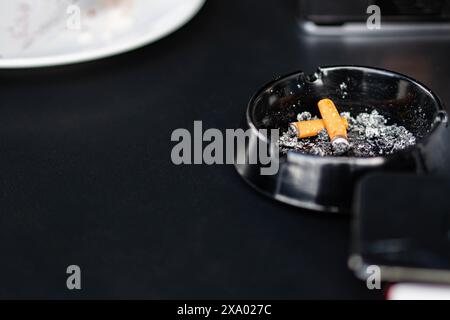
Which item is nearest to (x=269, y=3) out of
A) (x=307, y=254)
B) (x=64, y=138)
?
(x=64, y=138)

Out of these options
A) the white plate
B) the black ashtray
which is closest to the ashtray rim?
the black ashtray

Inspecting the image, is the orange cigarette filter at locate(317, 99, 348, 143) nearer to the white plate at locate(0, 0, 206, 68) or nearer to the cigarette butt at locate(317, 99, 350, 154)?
the cigarette butt at locate(317, 99, 350, 154)

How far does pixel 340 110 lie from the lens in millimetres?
760

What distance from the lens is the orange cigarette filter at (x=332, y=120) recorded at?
0.69 metres

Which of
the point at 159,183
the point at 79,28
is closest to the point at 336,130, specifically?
the point at 159,183

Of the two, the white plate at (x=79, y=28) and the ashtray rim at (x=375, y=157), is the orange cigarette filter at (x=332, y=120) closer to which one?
the ashtray rim at (x=375, y=157)

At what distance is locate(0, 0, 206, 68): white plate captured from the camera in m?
0.86

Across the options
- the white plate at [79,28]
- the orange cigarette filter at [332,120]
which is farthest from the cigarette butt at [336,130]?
the white plate at [79,28]

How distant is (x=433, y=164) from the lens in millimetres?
635

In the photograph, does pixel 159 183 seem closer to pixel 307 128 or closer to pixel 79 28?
pixel 307 128

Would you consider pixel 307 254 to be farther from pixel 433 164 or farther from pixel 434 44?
pixel 434 44

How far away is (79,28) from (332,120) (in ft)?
1.44

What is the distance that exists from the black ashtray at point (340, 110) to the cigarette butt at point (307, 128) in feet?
0.08

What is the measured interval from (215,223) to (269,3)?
0.53 metres
